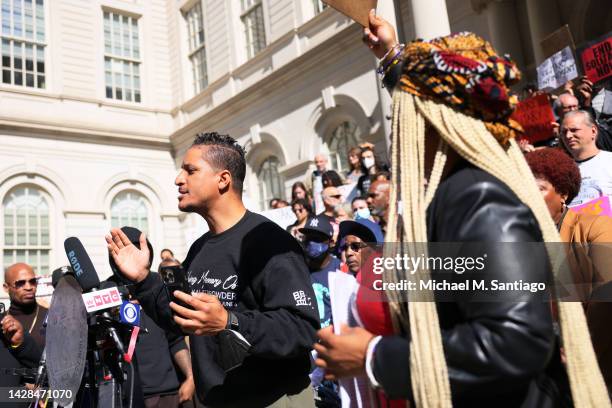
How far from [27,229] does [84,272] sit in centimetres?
1577

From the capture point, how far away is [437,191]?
4.94 ft

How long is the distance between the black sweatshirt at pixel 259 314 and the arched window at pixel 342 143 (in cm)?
1087

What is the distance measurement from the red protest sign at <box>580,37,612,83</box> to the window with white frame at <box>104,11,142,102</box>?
16597 mm

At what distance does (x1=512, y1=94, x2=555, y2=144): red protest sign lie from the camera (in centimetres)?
604

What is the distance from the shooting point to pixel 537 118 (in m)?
6.16

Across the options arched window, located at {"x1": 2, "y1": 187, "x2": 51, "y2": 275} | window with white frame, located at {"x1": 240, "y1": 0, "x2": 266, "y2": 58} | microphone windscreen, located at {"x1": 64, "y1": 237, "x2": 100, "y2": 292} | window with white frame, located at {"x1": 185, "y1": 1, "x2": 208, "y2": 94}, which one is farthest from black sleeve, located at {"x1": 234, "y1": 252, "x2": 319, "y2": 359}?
window with white frame, located at {"x1": 185, "y1": 1, "x2": 208, "y2": 94}

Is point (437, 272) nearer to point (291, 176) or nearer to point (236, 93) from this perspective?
point (291, 176)

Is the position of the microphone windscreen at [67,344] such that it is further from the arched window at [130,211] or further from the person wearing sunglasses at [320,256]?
the arched window at [130,211]

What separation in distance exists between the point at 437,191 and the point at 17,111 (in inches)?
726

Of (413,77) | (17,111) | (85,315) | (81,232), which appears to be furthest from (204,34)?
(413,77)

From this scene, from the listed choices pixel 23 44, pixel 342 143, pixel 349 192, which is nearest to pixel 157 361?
pixel 349 192

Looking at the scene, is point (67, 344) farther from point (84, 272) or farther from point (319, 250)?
point (319, 250)

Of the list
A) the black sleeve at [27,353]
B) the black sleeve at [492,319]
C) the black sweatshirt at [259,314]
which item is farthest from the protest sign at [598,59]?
the black sleeve at [27,353]

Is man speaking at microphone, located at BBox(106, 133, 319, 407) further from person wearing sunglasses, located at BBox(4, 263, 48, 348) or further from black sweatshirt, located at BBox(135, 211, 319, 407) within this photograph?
person wearing sunglasses, located at BBox(4, 263, 48, 348)
